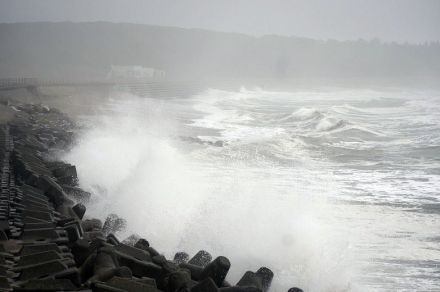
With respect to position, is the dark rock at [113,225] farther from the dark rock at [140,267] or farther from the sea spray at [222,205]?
the dark rock at [140,267]

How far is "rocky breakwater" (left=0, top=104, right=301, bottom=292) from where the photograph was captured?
15.6ft

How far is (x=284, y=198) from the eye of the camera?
11734 mm

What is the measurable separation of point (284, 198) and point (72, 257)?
22.8 ft

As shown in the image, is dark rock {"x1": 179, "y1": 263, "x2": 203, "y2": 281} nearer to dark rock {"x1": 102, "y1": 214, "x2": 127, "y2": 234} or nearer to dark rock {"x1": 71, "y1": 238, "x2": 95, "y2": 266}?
dark rock {"x1": 71, "y1": 238, "x2": 95, "y2": 266}

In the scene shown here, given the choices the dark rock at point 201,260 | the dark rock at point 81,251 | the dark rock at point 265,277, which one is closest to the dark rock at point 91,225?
the dark rock at point 81,251

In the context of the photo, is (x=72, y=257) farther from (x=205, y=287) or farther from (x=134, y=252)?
(x=205, y=287)

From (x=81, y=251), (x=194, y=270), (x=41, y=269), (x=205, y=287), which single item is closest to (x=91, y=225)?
(x=81, y=251)

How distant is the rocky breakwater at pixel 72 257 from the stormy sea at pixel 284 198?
1.30 metres

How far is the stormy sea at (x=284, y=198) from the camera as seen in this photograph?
7.89 m

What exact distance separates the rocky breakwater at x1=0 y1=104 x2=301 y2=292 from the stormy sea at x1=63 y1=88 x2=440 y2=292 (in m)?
1.30

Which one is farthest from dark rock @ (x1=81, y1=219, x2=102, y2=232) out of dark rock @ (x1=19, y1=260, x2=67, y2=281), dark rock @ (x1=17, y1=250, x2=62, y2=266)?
dark rock @ (x1=19, y1=260, x2=67, y2=281)

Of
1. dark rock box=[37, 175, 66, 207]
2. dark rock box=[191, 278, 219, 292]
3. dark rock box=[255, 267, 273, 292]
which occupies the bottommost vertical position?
dark rock box=[255, 267, 273, 292]

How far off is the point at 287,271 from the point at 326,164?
32.0 feet

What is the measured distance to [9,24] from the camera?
4018 inches
